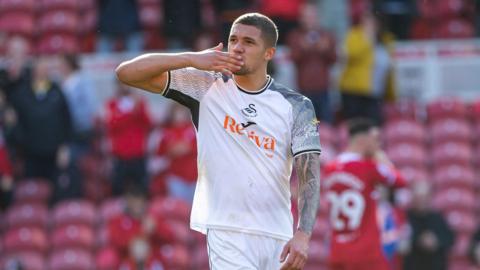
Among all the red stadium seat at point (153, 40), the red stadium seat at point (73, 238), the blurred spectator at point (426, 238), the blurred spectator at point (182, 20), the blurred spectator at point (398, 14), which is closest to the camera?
the blurred spectator at point (426, 238)

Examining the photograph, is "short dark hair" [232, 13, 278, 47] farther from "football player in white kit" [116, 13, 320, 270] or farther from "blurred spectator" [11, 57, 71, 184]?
"blurred spectator" [11, 57, 71, 184]

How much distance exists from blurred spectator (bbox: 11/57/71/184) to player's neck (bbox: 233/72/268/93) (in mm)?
7501

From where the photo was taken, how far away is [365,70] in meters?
16.1

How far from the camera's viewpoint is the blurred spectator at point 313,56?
15.8 m

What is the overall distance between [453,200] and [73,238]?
14.0 feet

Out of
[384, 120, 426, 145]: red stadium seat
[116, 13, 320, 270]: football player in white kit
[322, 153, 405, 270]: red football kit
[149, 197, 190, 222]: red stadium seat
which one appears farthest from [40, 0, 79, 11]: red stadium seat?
[116, 13, 320, 270]: football player in white kit

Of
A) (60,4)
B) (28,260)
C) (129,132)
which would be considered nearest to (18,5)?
(60,4)

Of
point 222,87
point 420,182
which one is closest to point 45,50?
point 420,182

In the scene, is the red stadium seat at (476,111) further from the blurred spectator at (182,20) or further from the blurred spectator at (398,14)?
the blurred spectator at (182,20)

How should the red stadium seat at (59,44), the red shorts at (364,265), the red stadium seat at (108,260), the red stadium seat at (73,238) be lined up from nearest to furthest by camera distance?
the red shorts at (364,265) → the red stadium seat at (108,260) → the red stadium seat at (73,238) → the red stadium seat at (59,44)

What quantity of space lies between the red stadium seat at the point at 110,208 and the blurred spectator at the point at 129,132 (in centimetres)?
23

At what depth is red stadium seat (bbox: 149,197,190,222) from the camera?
1507 cm

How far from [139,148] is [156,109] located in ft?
4.50

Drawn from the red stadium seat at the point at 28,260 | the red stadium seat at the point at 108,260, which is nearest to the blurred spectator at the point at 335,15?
the red stadium seat at the point at 108,260
